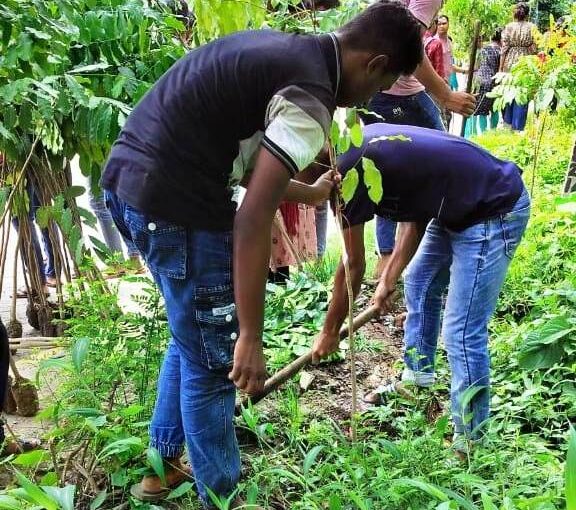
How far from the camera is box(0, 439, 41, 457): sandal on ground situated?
2496 millimetres

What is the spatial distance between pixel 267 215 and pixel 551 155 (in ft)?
19.3

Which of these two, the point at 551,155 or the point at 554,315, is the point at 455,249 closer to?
the point at 554,315

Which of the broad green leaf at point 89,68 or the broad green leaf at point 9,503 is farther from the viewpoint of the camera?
the broad green leaf at point 89,68

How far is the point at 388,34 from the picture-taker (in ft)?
5.63

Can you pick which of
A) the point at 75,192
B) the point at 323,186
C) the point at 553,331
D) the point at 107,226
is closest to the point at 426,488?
the point at 323,186

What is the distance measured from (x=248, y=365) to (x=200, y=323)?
20cm

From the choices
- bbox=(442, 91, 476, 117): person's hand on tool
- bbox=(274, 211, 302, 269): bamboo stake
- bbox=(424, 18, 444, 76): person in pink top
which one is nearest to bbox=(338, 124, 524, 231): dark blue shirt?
bbox=(442, 91, 476, 117): person's hand on tool

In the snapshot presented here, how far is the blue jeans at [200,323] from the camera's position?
182 cm

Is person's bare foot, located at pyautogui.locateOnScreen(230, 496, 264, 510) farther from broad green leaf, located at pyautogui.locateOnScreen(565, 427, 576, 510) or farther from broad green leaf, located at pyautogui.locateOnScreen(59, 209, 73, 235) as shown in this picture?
broad green leaf, located at pyautogui.locateOnScreen(59, 209, 73, 235)

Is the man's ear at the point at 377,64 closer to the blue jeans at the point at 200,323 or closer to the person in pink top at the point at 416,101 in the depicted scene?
the blue jeans at the point at 200,323

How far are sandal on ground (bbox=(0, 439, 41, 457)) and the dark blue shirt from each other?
1524mm

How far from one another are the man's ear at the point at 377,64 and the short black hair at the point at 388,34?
0.04 feet

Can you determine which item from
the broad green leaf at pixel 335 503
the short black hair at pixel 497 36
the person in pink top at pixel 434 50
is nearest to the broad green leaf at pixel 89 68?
the broad green leaf at pixel 335 503

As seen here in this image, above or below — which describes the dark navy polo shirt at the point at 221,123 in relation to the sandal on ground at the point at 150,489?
above
